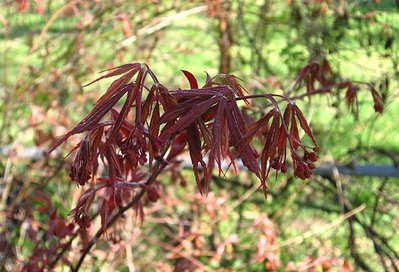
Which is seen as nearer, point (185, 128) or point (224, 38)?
point (185, 128)

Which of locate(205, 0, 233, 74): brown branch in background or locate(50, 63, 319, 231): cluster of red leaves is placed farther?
locate(205, 0, 233, 74): brown branch in background

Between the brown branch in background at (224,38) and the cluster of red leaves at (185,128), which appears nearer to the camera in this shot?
the cluster of red leaves at (185,128)

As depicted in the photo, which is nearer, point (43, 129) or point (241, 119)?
point (241, 119)

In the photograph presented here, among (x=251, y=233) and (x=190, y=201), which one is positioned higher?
(x=190, y=201)

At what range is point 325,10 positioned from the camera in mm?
3906

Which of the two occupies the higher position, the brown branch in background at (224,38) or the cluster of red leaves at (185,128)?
the cluster of red leaves at (185,128)

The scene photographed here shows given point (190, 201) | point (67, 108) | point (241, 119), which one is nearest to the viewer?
point (241, 119)

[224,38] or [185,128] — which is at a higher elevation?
[185,128]

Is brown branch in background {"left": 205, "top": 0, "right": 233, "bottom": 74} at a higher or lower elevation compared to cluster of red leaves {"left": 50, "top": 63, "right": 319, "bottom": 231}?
lower

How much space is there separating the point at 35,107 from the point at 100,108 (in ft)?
7.89

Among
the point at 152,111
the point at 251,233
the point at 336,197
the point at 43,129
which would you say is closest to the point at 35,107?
the point at 43,129

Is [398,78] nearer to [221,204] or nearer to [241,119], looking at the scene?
[221,204]

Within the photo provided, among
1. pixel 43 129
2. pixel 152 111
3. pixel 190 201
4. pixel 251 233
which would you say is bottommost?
pixel 251 233

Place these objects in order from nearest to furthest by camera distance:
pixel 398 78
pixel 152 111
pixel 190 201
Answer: pixel 152 111
pixel 398 78
pixel 190 201
